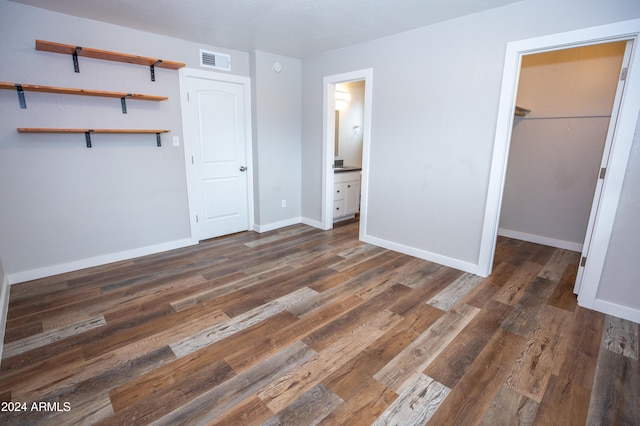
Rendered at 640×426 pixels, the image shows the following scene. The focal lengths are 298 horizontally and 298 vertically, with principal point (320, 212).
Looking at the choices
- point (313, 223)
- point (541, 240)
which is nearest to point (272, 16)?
point (313, 223)

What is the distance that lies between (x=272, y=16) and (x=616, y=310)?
3883mm

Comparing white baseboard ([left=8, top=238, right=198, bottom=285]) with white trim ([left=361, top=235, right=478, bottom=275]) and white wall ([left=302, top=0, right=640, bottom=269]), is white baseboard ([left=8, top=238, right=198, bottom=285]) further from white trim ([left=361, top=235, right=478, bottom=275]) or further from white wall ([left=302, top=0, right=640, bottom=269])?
white wall ([left=302, top=0, right=640, bottom=269])

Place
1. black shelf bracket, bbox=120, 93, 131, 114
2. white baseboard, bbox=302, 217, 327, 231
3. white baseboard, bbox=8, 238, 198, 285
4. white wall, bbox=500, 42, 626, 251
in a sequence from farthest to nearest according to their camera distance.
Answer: white baseboard, bbox=302, 217, 327, 231
white wall, bbox=500, 42, 626, 251
black shelf bracket, bbox=120, 93, 131, 114
white baseboard, bbox=8, 238, 198, 285

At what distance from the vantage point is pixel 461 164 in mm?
3047

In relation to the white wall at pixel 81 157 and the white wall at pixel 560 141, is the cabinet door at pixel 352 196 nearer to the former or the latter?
the white wall at pixel 560 141

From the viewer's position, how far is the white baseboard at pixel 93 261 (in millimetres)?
2844

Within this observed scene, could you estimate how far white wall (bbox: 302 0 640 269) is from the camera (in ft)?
8.37

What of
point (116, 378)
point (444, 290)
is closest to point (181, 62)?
point (116, 378)

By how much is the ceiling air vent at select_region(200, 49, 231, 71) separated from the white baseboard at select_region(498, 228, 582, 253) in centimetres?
450

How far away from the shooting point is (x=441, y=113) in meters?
3.11

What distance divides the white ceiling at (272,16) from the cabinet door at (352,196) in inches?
89.5

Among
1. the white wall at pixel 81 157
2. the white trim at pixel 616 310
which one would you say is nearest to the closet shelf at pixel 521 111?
the white trim at pixel 616 310

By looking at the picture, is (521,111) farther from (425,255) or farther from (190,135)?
(190,135)

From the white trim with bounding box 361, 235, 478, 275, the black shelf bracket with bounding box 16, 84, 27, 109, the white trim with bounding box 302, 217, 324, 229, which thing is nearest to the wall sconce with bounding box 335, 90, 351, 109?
the white trim with bounding box 302, 217, 324, 229
